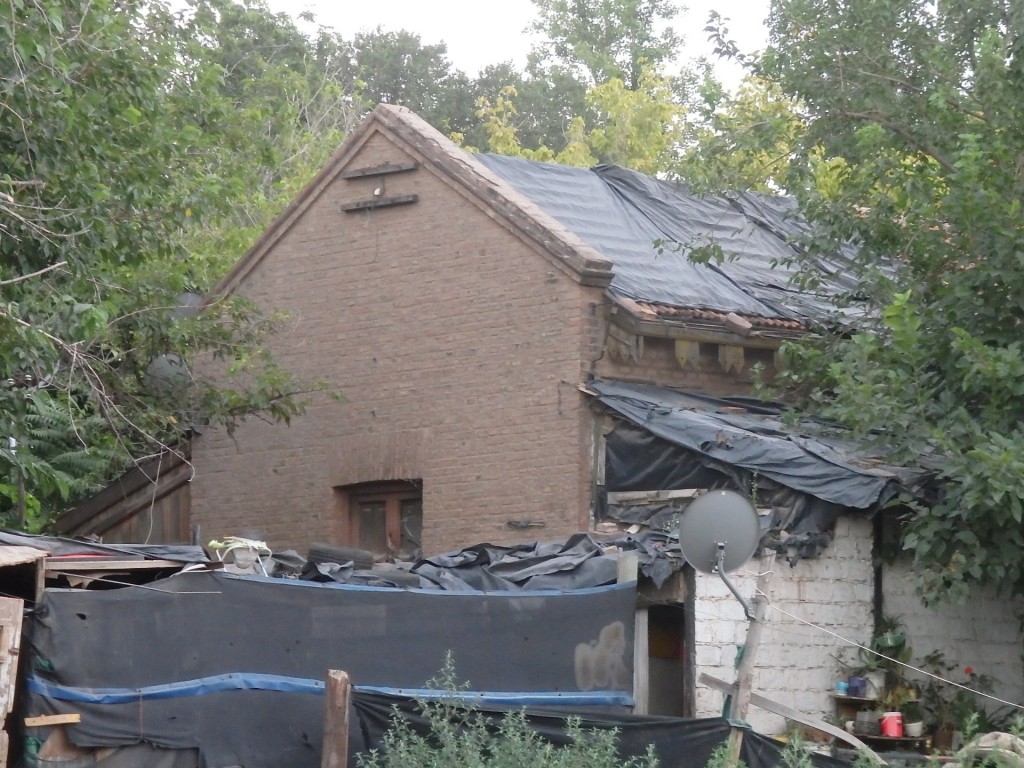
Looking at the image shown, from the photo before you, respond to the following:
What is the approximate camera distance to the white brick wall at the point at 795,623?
13.4m

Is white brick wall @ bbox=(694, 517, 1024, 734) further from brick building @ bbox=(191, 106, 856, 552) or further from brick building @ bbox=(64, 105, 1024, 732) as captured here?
brick building @ bbox=(191, 106, 856, 552)

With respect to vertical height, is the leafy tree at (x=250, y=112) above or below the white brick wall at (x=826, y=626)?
above

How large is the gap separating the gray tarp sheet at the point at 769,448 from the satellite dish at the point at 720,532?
2.78 metres

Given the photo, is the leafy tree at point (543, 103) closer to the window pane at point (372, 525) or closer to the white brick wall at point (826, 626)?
the window pane at point (372, 525)

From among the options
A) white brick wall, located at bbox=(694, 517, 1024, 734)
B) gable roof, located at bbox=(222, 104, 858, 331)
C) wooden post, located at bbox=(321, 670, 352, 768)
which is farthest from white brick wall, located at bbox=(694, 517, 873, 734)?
wooden post, located at bbox=(321, 670, 352, 768)

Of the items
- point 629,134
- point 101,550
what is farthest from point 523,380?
point 629,134

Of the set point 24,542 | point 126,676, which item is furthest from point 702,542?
point 24,542

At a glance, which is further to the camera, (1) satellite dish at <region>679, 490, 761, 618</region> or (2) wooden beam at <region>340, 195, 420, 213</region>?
(2) wooden beam at <region>340, 195, 420, 213</region>

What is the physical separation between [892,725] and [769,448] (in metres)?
2.69

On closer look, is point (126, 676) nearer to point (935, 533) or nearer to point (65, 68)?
point (65, 68)

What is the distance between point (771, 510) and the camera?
14.1 meters

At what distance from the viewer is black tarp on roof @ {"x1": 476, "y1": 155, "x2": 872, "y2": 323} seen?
676 inches

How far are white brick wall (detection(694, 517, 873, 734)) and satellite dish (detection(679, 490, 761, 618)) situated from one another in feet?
6.94

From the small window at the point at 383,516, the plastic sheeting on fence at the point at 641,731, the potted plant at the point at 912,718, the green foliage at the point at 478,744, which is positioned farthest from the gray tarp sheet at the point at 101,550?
the potted plant at the point at 912,718
